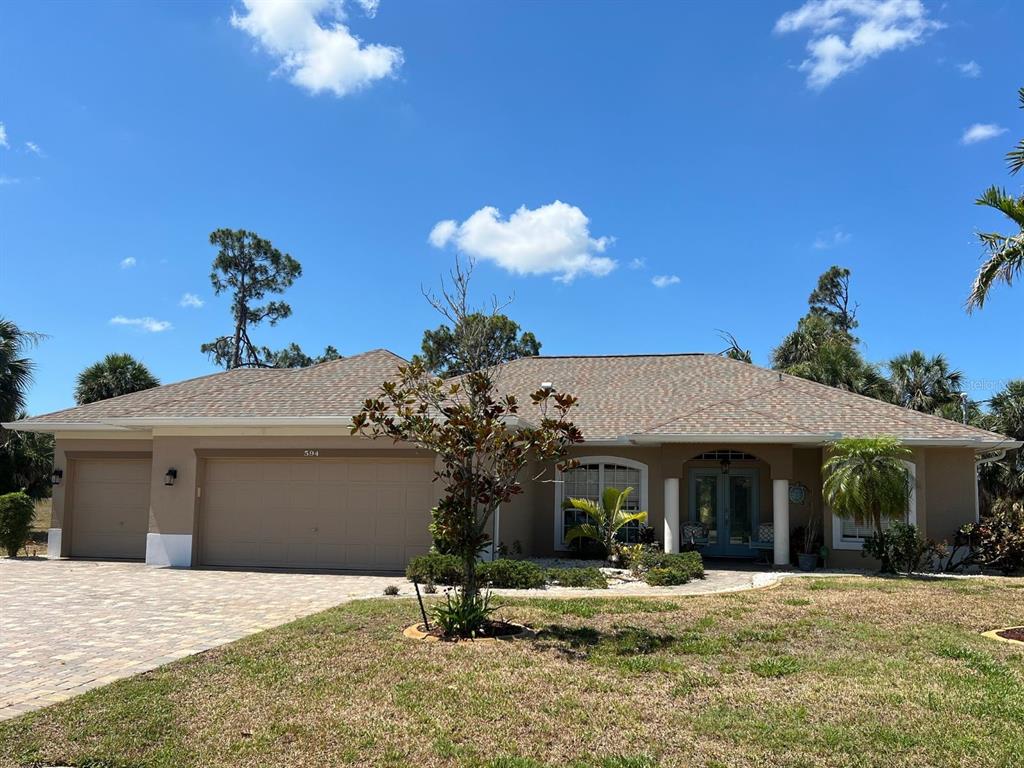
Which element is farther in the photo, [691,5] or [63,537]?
[63,537]

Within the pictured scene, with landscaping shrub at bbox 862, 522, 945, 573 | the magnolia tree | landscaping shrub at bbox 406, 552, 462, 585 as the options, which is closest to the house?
landscaping shrub at bbox 862, 522, 945, 573

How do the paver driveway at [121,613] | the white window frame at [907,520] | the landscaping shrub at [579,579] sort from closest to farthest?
1. the paver driveway at [121,613]
2. the landscaping shrub at [579,579]
3. the white window frame at [907,520]

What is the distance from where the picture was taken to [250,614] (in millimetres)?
9945

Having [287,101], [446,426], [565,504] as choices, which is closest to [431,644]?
[446,426]

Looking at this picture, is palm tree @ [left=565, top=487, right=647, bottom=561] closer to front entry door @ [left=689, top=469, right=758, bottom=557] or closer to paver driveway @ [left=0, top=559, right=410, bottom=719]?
front entry door @ [left=689, top=469, right=758, bottom=557]

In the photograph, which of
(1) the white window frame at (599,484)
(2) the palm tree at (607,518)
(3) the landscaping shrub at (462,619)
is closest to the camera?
(3) the landscaping shrub at (462,619)

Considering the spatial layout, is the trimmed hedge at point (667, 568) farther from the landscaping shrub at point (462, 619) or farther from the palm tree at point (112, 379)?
the palm tree at point (112, 379)

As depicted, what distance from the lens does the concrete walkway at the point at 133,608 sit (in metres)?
6.98

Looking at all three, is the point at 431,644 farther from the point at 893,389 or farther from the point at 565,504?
the point at 893,389

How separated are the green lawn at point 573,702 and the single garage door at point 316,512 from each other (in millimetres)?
6393

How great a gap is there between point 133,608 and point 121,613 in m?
0.39

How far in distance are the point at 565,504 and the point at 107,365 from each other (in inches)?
649

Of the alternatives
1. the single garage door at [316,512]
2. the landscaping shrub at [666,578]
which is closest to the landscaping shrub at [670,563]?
the landscaping shrub at [666,578]

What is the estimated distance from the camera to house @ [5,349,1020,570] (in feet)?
50.8
